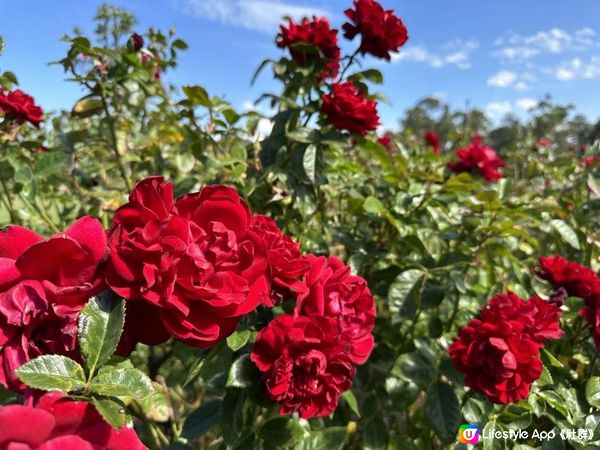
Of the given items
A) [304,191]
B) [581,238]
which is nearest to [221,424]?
[304,191]

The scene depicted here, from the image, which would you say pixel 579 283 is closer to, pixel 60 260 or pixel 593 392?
pixel 593 392

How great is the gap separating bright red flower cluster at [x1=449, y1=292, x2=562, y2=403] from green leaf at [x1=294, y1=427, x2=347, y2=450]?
31 centimetres

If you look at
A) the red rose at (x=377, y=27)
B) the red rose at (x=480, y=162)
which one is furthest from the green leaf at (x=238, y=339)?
the red rose at (x=480, y=162)

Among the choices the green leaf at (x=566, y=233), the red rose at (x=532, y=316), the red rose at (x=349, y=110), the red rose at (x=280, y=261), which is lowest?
the red rose at (x=532, y=316)

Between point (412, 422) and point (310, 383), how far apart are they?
0.90 meters

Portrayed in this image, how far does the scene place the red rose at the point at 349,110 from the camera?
1.32 meters

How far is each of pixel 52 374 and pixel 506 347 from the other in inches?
33.5

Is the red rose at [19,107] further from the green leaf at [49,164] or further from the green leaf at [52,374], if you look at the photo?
the green leaf at [52,374]

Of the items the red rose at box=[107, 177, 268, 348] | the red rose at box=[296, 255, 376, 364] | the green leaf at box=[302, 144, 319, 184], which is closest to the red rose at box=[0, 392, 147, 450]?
the red rose at box=[107, 177, 268, 348]

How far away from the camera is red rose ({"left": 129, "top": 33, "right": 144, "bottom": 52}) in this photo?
1680 mm

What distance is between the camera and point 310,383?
0.80 meters

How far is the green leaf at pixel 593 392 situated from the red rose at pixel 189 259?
2.96ft

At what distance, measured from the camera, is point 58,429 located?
1.43 ft

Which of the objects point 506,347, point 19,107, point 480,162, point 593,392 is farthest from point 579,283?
point 19,107
